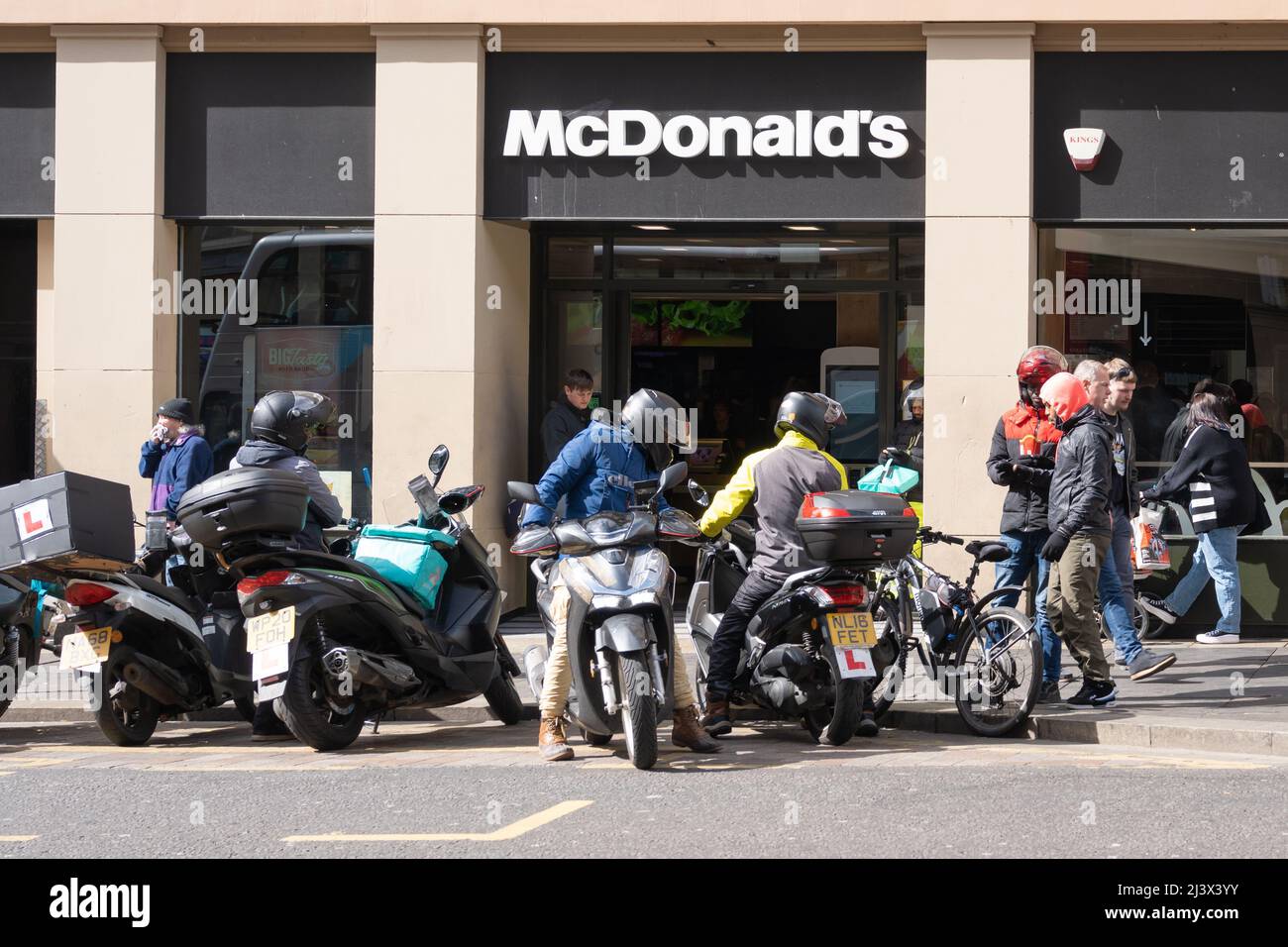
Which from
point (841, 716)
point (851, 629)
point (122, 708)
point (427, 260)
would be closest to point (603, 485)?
point (851, 629)

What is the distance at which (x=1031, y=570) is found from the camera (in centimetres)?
972

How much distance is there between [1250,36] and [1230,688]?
4.96 meters

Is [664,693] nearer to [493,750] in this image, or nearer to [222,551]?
[493,750]

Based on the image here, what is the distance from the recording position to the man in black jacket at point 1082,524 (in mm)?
8703

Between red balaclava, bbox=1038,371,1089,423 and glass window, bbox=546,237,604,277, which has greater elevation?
glass window, bbox=546,237,604,277

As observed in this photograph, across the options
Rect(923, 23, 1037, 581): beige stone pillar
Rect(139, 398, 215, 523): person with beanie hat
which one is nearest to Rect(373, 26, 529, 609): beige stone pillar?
Rect(139, 398, 215, 523): person with beanie hat

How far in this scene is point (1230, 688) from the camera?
9516mm

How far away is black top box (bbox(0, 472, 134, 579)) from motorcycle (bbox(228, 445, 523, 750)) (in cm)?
Answer: 66

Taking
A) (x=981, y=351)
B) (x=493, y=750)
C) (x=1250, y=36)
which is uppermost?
(x=1250, y=36)

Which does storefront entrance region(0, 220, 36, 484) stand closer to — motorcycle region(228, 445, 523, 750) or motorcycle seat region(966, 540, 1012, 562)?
motorcycle region(228, 445, 523, 750)

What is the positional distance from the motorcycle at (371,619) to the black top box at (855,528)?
1.80 metres

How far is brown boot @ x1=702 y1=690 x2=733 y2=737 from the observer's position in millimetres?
8391
